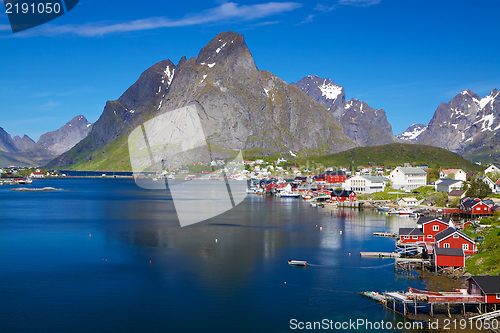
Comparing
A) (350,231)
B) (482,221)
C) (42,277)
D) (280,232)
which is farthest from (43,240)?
(482,221)

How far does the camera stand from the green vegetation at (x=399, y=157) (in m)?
166

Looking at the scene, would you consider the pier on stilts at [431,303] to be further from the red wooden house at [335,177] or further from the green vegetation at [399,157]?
the green vegetation at [399,157]

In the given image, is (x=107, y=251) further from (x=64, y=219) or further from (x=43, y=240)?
(x=64, y=219)

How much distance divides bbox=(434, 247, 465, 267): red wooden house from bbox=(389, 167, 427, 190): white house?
65.1 m

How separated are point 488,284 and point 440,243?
11045 millimetres

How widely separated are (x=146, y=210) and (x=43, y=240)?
29910 millimetres

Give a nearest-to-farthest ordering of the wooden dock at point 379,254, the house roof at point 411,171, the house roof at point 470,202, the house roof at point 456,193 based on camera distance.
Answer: the wooden dock at point 379,254, the house roof at point 470,202, the house roof at point 456,193, the house roof at point 411,171

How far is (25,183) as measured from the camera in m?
163

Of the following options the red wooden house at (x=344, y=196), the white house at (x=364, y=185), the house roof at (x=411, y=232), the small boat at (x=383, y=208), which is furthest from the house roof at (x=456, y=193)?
the house roof at (x=411, y=232)

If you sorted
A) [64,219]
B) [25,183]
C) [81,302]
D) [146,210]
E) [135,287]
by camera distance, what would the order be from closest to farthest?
[81,302] → [135,287] → [64,219] → [146,210] → [25,183]

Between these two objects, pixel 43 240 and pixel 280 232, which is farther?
pixel 280 232

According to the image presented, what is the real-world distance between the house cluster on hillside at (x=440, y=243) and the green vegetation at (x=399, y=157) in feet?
415

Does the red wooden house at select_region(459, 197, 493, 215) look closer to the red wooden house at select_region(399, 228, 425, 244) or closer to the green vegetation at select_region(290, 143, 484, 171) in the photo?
the red wooden house at select_region(399, 228, 425, 244)

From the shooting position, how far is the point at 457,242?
34031 mm
